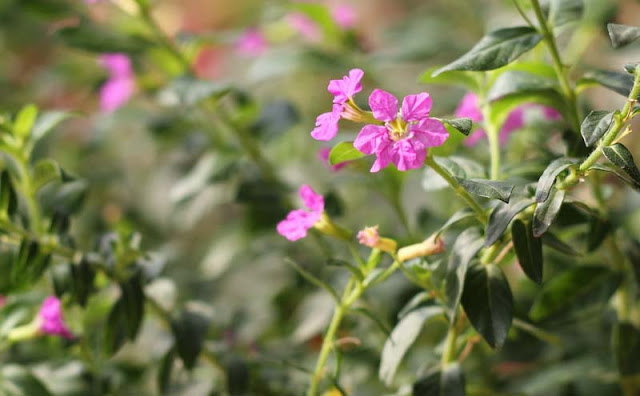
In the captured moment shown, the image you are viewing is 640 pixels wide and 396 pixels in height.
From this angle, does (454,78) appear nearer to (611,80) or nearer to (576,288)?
(611,80)

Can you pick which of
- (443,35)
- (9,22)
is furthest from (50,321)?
(9,22)

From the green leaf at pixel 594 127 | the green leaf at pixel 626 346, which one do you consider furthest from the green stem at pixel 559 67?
the green leaf at pixel 626 346

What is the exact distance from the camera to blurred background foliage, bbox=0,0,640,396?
0.83 meters

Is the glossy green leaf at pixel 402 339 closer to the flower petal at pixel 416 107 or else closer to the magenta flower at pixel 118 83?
the flower petal at pixel 416 107

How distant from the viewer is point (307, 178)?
112 cm

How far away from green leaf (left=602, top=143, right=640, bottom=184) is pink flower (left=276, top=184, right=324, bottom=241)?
231mm

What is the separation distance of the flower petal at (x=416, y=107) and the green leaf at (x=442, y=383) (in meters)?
0.25

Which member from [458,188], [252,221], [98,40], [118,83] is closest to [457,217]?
[458,188]

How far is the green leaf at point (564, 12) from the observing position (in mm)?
679

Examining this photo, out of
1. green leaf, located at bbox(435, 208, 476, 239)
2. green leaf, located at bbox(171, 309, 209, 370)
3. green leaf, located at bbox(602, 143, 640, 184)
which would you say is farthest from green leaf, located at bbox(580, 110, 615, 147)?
green leaf, located at bbox(171, 309, 209, 370)

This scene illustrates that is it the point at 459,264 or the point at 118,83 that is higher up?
the point at 459,264

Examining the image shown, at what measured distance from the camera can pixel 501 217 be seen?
54cm

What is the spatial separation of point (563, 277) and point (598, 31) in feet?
1.66

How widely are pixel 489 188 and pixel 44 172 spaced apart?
46cm
